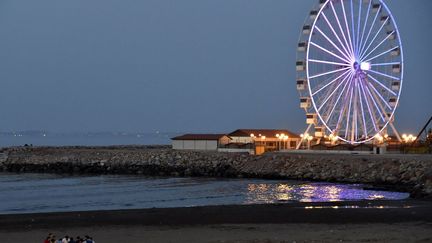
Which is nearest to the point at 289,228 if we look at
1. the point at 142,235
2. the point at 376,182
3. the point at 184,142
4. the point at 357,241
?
the point at 357,241

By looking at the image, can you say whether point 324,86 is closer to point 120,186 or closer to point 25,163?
point 120,186

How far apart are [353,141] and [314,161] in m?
9.18


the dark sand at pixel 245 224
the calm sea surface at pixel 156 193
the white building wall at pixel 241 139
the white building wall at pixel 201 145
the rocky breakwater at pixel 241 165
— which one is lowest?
the dark sand at pixel 245 224

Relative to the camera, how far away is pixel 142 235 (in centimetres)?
2103

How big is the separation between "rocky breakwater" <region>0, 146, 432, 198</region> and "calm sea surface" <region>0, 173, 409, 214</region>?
7.19 feet

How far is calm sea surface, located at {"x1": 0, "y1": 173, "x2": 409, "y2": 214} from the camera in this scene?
1203 inches

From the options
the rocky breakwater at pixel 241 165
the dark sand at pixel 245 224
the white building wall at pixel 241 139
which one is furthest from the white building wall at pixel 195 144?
the dark sand at pixel 245 224

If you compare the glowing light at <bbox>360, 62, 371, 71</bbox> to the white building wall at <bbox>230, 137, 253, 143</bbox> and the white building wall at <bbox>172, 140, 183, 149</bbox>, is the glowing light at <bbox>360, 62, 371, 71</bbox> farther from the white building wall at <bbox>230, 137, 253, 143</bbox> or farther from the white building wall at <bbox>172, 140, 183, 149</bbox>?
the white building wall at <bbox>172, 140, 183, 149</bbox>

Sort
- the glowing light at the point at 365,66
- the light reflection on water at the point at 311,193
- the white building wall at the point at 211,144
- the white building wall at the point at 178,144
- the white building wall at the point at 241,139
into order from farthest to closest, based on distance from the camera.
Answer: the white building wall at the point at 241,139 → the white building wall at the point at 178,144 → the white building wall at the point at 211,144 → the glowing light at the point at 365,66 → the light reflection on water at the point at 311,193

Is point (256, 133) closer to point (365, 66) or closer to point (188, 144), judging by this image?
point (188, 144)

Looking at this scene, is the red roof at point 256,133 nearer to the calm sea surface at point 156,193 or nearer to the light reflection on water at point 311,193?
the calm sea surface at point 156,193

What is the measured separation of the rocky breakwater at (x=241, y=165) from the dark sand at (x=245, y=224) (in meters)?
6.22

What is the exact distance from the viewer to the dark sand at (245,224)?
20.3 m

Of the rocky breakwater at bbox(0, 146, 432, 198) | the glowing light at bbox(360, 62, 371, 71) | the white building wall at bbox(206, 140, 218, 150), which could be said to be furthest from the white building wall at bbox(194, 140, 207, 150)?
the glowing light at bbox(360, 62, 371, 71)
